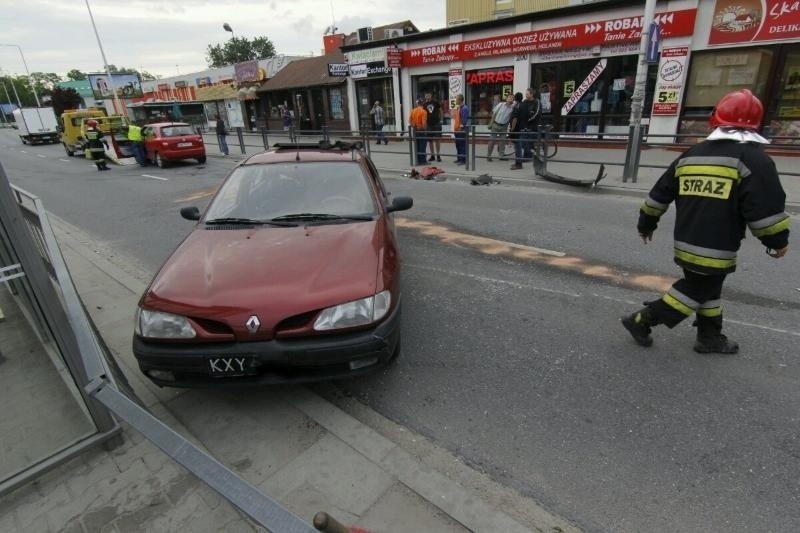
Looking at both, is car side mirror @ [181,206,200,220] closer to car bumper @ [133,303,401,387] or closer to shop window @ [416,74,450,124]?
car bumper @ [133,303,401,387]

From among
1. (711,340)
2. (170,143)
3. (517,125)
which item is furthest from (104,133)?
(711,340)

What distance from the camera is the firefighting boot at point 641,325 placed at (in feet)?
11.8

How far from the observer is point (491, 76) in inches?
679

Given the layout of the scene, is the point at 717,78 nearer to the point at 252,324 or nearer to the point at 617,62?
the point at 617,62

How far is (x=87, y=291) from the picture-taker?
5344 millimetres

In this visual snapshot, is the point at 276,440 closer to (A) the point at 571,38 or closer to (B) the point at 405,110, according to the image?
(A) the point at 571,38

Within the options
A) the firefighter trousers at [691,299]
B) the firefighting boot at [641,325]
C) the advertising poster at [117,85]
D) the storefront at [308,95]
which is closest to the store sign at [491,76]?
the storefront at [308,95]

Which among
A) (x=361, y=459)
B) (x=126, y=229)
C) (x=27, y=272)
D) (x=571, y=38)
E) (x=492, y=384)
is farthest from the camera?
(x=571, y=38)

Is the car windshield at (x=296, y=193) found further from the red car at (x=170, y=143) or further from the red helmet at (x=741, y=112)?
the red car at (x=170, y=143)

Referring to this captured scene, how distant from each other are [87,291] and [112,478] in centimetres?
355

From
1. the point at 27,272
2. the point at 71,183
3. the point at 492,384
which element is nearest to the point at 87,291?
the point at 27,272

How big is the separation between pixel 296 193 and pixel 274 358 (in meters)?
1.84

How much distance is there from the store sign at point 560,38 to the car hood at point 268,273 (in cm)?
1247

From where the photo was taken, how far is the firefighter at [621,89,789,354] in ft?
9.64
